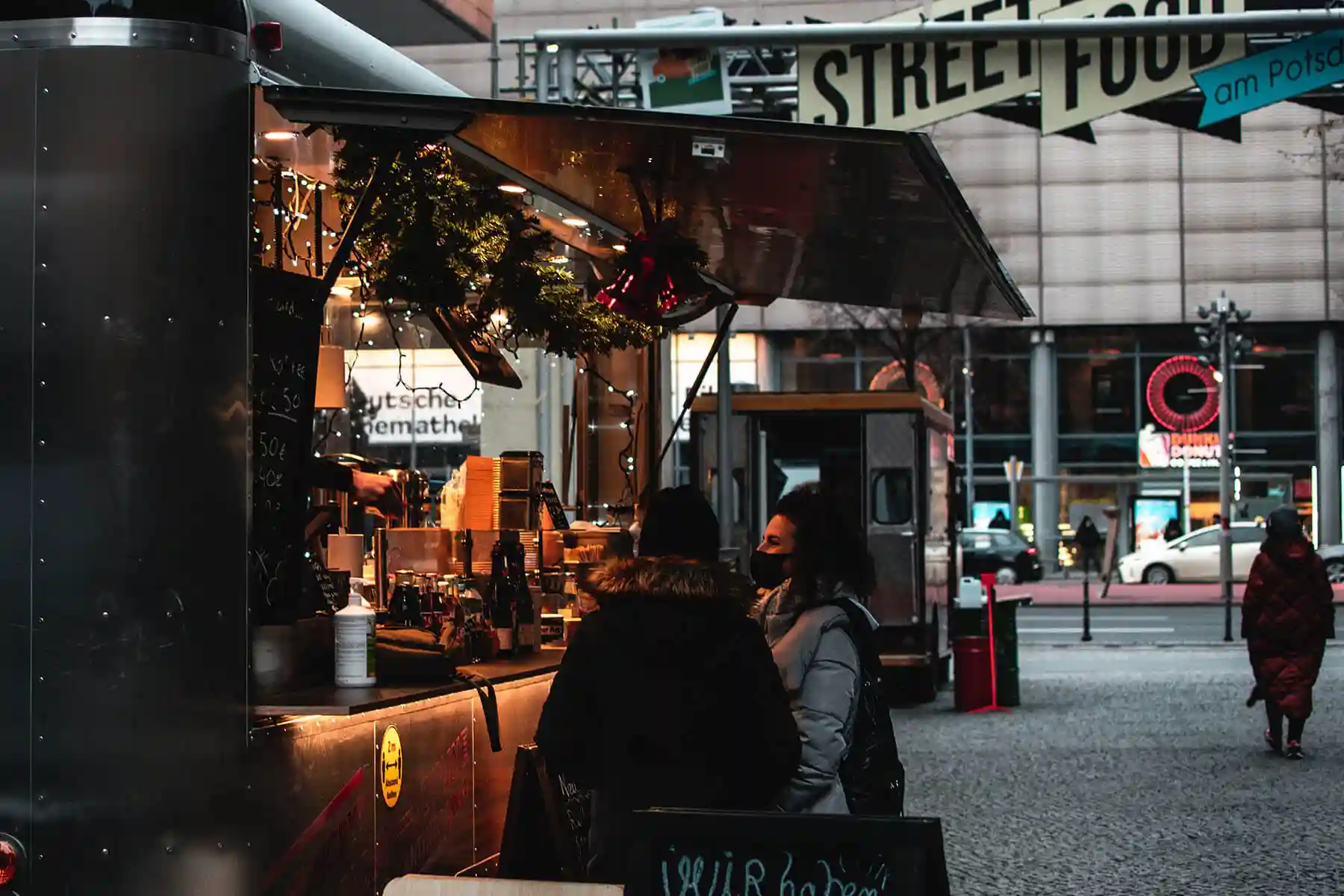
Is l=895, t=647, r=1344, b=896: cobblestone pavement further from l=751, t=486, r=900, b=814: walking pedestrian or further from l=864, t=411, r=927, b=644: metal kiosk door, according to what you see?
l=751, t=486, r=900, b=814: walking pedestrian

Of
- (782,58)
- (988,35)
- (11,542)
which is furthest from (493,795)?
(782,58)

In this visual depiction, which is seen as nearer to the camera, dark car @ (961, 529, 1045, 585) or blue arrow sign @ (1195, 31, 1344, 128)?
blue arrow sign @ (1195, 31, 1344, 128)

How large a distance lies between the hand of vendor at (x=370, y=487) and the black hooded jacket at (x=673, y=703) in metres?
2.62

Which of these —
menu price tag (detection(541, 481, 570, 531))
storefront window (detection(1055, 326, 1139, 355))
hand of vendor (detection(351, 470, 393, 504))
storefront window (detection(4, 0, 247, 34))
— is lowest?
menu price tag (detection(541, 481, 570, 531))

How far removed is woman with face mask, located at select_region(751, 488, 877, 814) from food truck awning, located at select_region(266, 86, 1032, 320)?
1146mm

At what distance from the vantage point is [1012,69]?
15.4 meters

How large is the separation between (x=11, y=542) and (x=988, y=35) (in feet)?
36.6

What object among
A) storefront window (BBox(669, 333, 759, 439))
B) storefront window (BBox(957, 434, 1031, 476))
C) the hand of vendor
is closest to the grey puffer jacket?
the hand of vendor

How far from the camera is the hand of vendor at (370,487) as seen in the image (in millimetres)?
7473

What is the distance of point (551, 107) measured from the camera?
18.1ft

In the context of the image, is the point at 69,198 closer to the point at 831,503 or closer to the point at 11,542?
the point at 11,542

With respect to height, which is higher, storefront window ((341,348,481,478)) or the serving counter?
storefront window ((341,348,481,478))

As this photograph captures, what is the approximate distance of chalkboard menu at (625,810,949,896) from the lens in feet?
14.2

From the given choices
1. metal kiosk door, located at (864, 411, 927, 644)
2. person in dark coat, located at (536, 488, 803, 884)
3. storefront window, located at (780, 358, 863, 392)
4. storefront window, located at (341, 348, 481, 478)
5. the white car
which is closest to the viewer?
person in dark coat, located at (536, 488, 803, 884)
